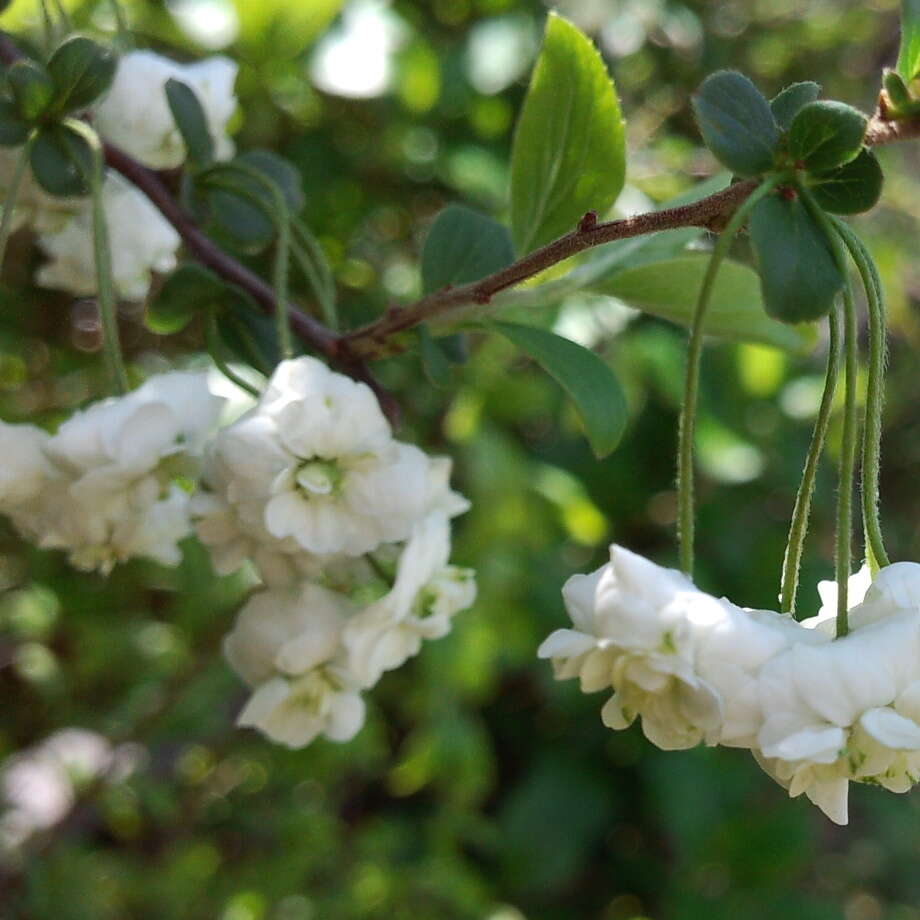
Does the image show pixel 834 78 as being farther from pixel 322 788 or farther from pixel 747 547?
pixel 322 788

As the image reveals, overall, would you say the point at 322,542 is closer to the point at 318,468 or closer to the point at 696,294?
the point at 318,468

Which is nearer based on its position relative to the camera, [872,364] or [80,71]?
[872,364]

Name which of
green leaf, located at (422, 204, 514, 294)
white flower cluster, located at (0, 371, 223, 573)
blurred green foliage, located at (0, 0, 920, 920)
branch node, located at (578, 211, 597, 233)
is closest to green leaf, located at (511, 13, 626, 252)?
green leaf, located at (422, 204, 514, 294)

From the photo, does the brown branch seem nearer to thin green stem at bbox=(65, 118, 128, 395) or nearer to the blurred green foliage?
thin green stem at bbox=(65, 118, 128, 395)

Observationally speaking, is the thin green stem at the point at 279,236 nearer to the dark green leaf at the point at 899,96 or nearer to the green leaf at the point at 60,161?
the green leaf at the point at 60,161

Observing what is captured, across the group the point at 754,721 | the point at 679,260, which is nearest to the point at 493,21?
the point at 679,260

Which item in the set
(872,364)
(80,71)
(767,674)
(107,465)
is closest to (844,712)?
(767,674)
